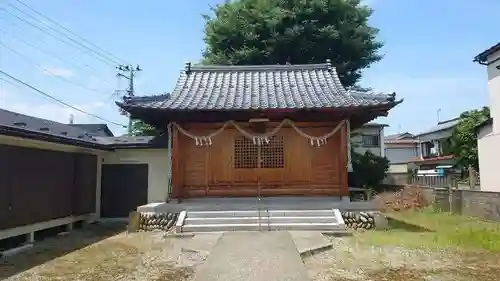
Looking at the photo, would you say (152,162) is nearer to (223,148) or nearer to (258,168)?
(223,148)

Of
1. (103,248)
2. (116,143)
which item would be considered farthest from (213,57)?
(103,248)

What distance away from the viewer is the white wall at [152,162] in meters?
13.1

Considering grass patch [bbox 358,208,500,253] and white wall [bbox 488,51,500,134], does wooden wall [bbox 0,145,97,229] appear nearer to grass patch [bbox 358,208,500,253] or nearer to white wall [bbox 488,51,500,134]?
grass patch [bbox 358,208,500,253]

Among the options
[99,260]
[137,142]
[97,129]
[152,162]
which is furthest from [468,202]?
[97,129]

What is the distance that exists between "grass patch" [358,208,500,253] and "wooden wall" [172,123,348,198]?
7.49 feet

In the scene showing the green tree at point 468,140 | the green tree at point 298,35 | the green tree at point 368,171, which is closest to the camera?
the green tree at point 368,171

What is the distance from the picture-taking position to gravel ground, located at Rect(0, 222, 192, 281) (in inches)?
238

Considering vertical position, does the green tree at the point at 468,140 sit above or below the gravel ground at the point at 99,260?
above

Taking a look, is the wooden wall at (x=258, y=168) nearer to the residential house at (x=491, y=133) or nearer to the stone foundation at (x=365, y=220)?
the stone foundation at (x=365, y=220)

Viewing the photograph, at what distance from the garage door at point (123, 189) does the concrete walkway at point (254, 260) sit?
5.48m

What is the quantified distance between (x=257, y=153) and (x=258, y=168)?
42 cm

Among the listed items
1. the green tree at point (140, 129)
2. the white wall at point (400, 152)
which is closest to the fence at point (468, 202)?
the green tree at point (140, 129)

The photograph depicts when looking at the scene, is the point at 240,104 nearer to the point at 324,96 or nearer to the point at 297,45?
the point at 324,96

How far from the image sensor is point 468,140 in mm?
20844
